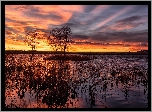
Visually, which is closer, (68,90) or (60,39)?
(68,90)

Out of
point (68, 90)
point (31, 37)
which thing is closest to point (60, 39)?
point (31, 37)

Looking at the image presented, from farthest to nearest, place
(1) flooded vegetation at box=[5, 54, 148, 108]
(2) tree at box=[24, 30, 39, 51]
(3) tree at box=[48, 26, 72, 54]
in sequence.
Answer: (2) tree at box=[24, 30, 39, 51] → (3) tree at box=[48, 26, 72, 54] → (1) flooded vegetation at box=[5, 54, 148, 108]

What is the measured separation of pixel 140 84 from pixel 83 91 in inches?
105

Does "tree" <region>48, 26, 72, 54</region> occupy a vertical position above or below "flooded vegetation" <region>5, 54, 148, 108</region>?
above

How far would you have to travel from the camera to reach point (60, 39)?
905 cm

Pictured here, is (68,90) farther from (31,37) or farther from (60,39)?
(31,37)

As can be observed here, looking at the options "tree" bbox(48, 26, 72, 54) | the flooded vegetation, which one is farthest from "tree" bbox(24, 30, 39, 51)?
the flooded vegetation

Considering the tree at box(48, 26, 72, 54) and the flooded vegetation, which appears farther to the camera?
the tree at box(48, 26, 72, 54)

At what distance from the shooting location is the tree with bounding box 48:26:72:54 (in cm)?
839

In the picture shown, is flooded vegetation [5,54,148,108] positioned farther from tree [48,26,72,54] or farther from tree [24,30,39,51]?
tree [24,30,39,51]

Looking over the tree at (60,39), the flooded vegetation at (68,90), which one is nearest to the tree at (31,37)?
the tree at (60,39)

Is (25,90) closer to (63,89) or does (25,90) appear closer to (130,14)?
(63,89)
